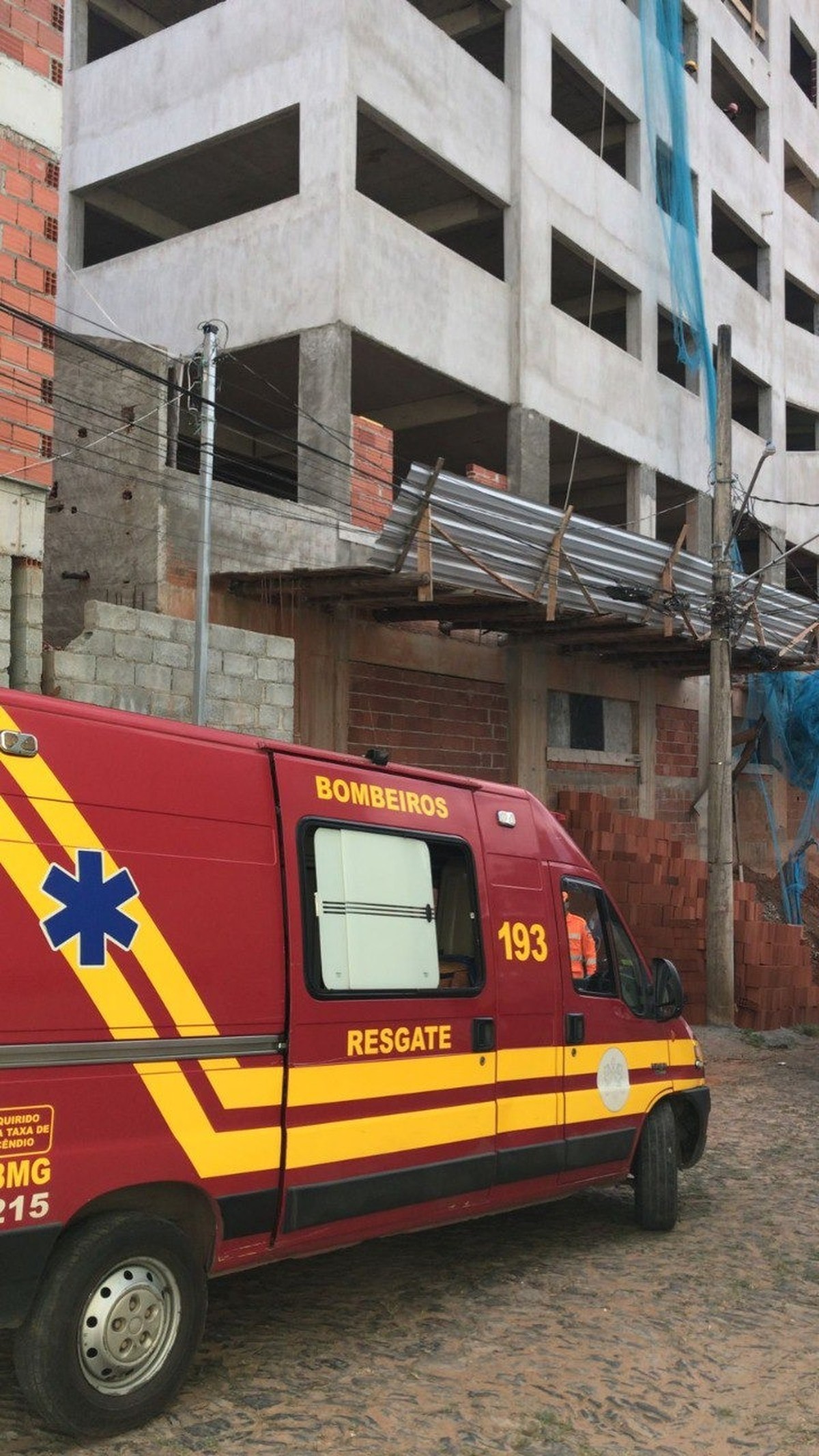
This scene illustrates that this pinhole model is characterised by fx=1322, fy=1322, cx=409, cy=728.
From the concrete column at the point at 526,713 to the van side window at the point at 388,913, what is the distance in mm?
11063

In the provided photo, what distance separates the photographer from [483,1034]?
5.80 metres

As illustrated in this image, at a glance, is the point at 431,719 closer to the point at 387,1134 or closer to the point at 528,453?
the point at 528,453

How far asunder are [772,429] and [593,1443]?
80.2 ft

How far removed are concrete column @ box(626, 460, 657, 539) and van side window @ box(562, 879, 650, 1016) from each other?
47.9ft

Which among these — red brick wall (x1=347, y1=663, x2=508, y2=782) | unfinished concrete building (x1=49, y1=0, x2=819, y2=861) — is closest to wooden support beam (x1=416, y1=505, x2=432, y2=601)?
unfinished concrete building (x1=49, y1=0, x2=819, y2=861)

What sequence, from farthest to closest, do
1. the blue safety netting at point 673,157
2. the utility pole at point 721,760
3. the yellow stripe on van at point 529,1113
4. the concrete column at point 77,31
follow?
the blue safety netting at point 673,157, the concrete column at point 77,31, the utility pole at point 721,760, the yellow stripe on van at point 529,1113

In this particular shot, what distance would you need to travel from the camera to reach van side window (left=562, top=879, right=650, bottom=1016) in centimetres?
662

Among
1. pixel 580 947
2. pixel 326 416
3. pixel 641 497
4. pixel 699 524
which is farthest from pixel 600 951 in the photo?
pixel 699 524

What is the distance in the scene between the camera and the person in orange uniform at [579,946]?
21.5 feet

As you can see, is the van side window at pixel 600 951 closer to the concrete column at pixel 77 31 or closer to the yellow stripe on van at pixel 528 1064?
the yellow stripe on van at pixel 528 1064

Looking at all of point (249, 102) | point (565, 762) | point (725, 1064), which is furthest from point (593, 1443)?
point (249, 102)

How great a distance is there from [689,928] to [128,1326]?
12.6m

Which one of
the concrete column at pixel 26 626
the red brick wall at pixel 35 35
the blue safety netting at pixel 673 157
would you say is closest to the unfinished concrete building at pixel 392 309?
the blue safety netting at pixel 673 157

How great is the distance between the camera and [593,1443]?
14.2 ft
